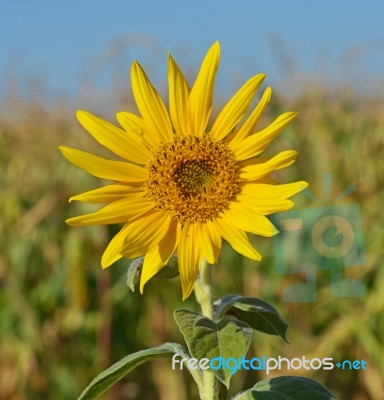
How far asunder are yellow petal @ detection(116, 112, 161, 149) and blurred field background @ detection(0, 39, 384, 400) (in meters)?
2.38

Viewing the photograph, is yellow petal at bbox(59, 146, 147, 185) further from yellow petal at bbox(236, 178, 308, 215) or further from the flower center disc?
yellow petal at bbox(236, 178, 308, 215)

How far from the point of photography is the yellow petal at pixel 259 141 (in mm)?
882

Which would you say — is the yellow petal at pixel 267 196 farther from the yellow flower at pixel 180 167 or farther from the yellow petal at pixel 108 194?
the yellow petal at pixel 108 194

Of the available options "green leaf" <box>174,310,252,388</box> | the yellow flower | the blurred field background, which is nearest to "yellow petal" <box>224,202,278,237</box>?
the yellow flower

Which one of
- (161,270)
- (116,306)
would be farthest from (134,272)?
(116,306)

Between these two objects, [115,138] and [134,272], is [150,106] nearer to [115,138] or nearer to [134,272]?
[115,138]

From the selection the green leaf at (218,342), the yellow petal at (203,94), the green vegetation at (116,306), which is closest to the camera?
the green leaf at (218,342)

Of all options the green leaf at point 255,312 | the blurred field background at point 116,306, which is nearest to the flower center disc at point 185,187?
the green leaf at point 255,312

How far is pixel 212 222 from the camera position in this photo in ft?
2.98

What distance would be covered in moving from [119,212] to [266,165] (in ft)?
0.55

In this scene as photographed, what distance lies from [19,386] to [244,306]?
320cm

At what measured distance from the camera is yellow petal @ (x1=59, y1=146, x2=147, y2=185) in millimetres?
869

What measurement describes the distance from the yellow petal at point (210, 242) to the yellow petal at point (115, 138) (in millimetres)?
102

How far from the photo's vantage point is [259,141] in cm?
90
